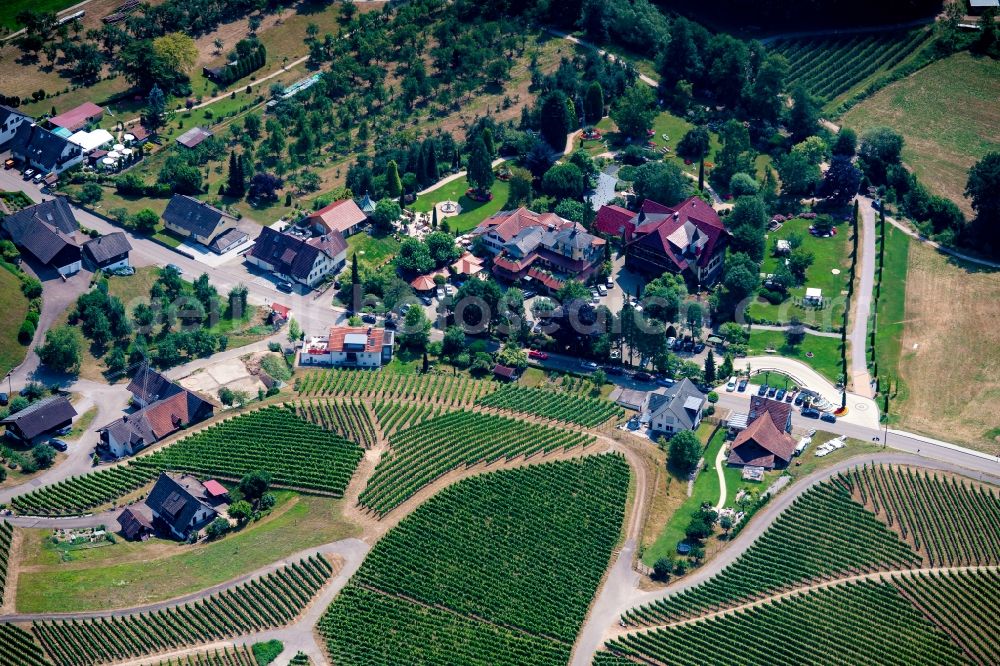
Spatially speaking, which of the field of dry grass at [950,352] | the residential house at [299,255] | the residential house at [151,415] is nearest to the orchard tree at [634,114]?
the field of dry grass at [950,352]

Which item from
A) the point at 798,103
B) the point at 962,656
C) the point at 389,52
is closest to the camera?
the point at 962,656

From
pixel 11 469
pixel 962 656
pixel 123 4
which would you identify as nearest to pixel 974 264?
pixel 962 656

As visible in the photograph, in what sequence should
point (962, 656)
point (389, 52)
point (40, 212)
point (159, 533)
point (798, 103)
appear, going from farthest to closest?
point (389, 52)
point (798, 103)
point (40, 212)
point (159, 533)
point (962, 656)

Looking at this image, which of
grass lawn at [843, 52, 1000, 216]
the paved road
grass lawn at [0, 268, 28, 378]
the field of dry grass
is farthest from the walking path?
grass lawn at [0, 268, 28, 378]

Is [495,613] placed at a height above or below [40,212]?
below

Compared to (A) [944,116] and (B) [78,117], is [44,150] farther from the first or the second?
(A) [944,116]

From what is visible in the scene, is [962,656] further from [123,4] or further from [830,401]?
[123,4]

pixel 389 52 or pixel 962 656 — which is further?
pixel 389 52
